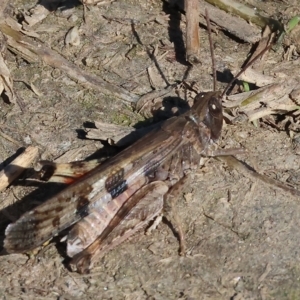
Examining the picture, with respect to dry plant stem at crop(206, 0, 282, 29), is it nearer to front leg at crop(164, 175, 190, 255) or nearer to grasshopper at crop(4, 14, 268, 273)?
grasshopper at crop(4, 14, 268, 273)

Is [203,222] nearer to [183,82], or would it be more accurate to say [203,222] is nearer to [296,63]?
[183,82]

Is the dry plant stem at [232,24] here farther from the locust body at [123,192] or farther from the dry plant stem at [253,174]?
the dry plant stem at [253,174]

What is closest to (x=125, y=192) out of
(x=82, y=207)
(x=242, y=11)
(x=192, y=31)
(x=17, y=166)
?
(x=82, y=207)

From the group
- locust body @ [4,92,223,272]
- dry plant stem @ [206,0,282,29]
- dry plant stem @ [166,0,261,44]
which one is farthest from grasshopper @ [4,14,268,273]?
dry plant stem @ [206,0,282,29]

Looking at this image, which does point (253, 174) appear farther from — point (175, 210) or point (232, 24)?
point (232, 24)

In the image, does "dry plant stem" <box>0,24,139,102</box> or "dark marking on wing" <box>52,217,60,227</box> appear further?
"dry plant stem" <box>0,24,139,102</box>

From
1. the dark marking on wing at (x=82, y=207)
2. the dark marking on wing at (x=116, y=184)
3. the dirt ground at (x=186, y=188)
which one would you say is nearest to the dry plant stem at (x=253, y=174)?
the dirt ground at (x=186, y=188)
